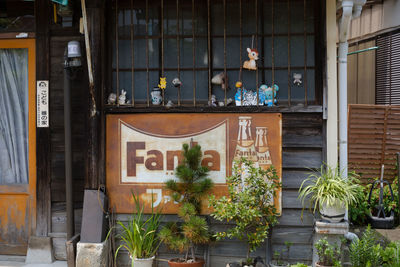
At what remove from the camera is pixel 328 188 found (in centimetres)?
561

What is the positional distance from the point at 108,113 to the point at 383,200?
5.45 m

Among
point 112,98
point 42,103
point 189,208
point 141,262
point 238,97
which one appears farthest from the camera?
point 42,103

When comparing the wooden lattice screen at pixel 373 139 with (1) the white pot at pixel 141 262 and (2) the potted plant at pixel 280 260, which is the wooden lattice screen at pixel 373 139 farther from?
(1) the white pot at pixel 141 262

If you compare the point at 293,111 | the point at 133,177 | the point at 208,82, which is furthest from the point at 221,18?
the point at 133,177

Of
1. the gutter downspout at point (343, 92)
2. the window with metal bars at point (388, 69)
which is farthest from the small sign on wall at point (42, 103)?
the window with metal bars at point (388, 69)

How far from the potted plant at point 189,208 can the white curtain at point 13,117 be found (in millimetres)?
2340

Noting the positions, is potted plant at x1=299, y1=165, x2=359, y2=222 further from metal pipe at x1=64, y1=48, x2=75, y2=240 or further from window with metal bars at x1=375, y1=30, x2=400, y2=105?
window with metal bars at x1=375, y1=30, x2=400, y2=105

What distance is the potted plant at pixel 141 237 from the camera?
5.93 meters

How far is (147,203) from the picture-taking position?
6293 mm

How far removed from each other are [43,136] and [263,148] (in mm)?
3057

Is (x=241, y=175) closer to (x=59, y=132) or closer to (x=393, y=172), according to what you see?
(x=59, y=132)

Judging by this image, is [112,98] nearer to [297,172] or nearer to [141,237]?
[141,237]

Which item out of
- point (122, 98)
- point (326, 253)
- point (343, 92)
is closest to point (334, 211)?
point (326, 253)

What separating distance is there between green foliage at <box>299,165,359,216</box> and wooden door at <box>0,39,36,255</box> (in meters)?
3.81
